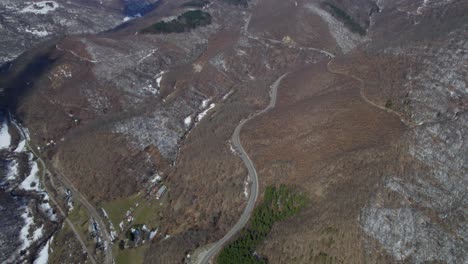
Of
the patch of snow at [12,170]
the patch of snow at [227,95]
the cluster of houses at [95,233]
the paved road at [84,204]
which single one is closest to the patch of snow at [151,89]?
the patch of snow at [227,95]

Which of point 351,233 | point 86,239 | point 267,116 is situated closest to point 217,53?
point 267,116

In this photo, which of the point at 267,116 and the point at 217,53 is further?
the point at 217,53

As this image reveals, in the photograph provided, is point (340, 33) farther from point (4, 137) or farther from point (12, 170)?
point (12, 170)

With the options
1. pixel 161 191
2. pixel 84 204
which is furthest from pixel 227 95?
pixel 84 204

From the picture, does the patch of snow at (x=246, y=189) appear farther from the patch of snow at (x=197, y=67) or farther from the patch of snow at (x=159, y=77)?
the patch of snow at (x=197, y=67)

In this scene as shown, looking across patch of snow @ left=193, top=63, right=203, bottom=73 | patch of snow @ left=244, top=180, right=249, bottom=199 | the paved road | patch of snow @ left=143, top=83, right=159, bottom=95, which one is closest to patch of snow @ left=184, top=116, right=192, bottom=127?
patch of snow @ left=143, top=83, right=159, bottom=95

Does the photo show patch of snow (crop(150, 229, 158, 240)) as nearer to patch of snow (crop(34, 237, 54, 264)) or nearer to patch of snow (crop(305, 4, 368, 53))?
patch of snow (crop(34, 237, 54, 264))

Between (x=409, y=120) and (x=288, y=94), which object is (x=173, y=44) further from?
(x=409, y=120)
